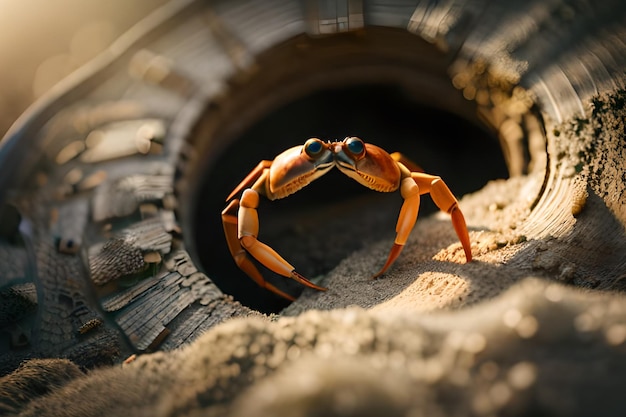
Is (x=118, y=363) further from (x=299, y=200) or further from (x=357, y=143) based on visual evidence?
(x=299, y=200)

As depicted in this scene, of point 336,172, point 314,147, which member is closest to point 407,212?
point 314,147

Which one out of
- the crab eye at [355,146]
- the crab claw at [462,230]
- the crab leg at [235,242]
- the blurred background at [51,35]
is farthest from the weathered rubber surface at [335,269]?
the blurred background at [51,35]

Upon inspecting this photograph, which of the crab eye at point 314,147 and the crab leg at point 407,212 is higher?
the crab eye at point 314,147

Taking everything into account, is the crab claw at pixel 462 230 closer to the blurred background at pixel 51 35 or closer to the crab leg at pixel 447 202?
the crab leg at pixel 447 202

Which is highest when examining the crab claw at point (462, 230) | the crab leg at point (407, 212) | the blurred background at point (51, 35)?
the blurred background at point (51, 35)

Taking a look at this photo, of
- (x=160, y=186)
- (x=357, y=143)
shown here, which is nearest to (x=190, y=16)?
(x=160, y=186)

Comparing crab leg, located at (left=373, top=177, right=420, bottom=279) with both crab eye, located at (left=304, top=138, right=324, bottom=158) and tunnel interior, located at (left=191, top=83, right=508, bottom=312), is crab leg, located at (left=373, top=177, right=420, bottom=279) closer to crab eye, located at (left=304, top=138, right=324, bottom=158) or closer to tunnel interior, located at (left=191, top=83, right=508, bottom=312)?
crab eye, located at (left=304, top=138, right=324, bottom=158)

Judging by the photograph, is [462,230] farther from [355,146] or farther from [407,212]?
[355,146]
